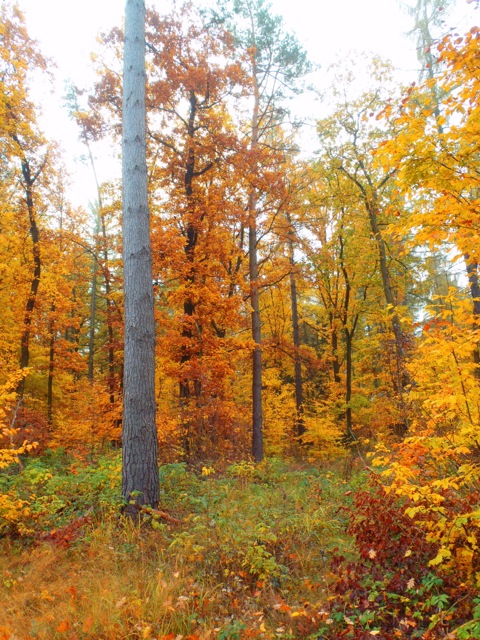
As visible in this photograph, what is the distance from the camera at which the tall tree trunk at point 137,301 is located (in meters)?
5.29

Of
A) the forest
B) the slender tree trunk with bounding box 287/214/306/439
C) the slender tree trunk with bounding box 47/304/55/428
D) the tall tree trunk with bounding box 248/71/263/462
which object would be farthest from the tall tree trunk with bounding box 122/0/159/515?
the slender tree trunk with bounding box 47/304/55/428

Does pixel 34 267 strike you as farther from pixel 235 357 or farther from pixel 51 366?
Answer: pixel 235 357

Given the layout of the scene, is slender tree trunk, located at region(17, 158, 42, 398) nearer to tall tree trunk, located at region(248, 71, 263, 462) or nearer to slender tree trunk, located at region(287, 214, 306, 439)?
tall tree trunk, located at region(248, 71, 263, 462)

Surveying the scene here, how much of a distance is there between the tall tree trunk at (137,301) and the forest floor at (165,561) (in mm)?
488

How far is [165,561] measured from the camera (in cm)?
422

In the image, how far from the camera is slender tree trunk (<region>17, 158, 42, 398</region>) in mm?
12055

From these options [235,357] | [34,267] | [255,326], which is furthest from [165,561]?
[34,267]

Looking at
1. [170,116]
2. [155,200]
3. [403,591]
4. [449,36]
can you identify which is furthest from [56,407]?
[449,36]

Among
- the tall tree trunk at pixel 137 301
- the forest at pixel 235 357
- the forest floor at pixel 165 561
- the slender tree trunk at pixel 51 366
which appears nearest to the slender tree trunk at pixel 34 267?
the forest at pixel 235 357

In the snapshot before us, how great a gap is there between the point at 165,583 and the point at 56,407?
43.9 feet

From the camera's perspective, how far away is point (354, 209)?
1379 cm

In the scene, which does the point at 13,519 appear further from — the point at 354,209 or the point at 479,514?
the point at 354,209

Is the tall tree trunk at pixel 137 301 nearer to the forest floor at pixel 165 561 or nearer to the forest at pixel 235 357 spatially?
the forest at pixel 235 357

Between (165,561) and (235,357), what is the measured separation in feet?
21.0
